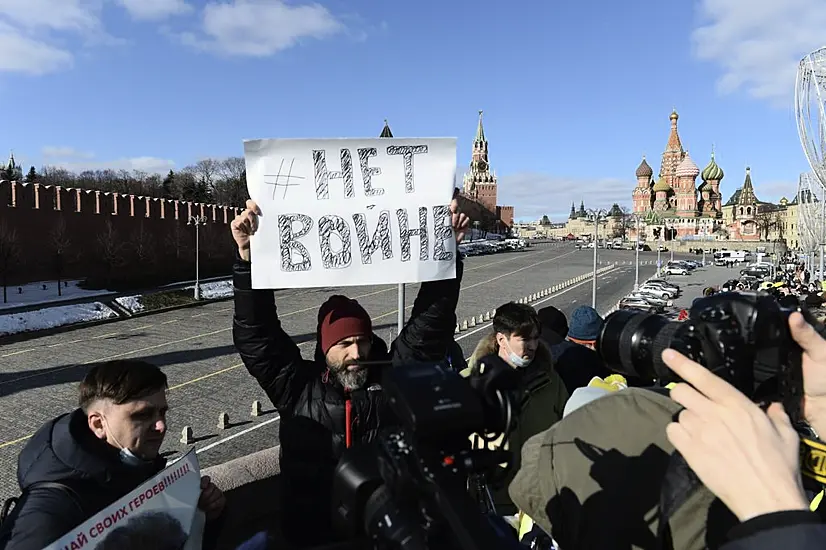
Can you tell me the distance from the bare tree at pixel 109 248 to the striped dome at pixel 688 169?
309 feet

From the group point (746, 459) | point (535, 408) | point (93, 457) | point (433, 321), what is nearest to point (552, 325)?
point (535, 408)

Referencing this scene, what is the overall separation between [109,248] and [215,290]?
6.46m

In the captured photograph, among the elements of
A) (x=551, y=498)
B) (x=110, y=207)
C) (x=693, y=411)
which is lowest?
(x=551, y=498)

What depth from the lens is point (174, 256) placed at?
39.7 meters

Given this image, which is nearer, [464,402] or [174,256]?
[464,402]

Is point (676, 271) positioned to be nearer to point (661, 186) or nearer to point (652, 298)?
point (652, 298)

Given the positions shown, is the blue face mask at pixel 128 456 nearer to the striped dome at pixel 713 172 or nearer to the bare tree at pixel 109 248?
the bare tree at pixel 109 248

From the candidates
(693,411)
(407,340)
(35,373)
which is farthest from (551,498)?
(35,373)

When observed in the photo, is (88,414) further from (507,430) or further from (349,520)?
(507,430)

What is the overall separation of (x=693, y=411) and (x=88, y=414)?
6.04 ft

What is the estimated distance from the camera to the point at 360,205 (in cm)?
274

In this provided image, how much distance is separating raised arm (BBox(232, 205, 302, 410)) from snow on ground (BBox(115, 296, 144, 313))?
1179 inches

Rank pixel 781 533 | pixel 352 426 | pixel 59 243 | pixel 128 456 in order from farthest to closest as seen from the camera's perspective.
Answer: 1. pixel 59 243
2. pixel 352 426
3. pixel 128 456
4. pixel 781 533

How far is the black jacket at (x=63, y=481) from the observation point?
1582mm
